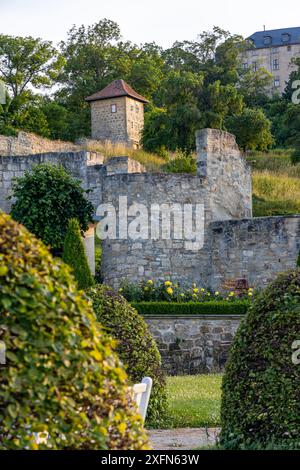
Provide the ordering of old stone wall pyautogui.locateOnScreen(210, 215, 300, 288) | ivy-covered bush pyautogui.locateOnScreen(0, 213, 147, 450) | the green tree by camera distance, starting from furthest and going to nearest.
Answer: the green tree < old stone wall pyautogui.locateOnScreen(210, 215, 300, 288) < ivy-covered bush pyautogui.locateOnScreen(0, 213, 147, 450)

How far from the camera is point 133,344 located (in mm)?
10289

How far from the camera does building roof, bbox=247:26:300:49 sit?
94.7 metres

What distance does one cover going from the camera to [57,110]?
5100 cm

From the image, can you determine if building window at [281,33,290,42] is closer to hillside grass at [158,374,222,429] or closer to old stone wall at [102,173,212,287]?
old stone wall at [102,173,212,287]

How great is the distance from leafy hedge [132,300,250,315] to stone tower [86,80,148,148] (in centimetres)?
3082

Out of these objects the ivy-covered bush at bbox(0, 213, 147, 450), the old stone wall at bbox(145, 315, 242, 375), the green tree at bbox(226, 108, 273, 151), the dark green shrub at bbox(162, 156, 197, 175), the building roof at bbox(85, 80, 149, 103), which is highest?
the building roof at bbox(85, 80, 149, 103)

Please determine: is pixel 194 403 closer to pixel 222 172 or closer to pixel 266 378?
pixel 266 378

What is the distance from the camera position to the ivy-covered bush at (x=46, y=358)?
14.3ft

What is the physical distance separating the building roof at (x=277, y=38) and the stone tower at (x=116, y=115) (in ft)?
155

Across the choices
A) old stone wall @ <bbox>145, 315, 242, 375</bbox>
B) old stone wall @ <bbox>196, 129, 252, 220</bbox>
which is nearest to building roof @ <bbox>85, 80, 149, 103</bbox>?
old stone wall @ <bbox>196, 129, 252, 220</bbox>

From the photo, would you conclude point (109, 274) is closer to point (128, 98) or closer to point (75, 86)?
point (128, 98)

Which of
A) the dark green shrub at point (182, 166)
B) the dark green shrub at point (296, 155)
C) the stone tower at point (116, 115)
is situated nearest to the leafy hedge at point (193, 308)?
the dark green shrub at point (182, 166)

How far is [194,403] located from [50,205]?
11341 mm
